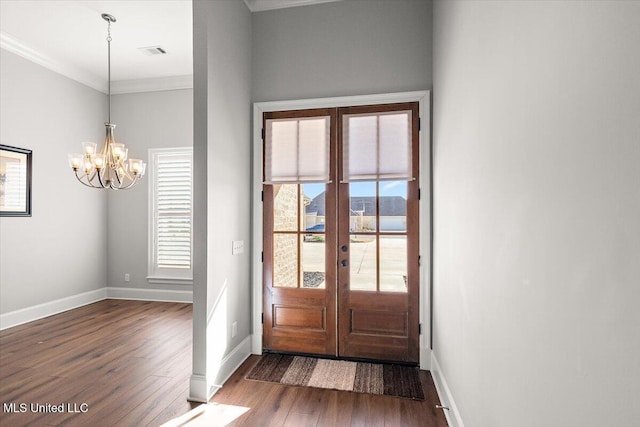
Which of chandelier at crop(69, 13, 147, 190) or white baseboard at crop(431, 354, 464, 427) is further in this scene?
chandelier at crop(69, 13, 147, 190)

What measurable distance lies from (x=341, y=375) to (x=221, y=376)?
96cm

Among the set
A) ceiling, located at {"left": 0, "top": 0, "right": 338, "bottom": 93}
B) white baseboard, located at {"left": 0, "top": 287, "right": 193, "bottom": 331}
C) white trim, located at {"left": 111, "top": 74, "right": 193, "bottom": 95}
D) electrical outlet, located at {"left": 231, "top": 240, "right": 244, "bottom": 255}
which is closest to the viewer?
electrical outlet, located at {"left": 231, "top": 240, "right": 244, "bottom": 255}

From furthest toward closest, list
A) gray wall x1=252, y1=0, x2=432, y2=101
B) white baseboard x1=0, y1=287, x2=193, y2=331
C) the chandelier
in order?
1. white baseboard x1=0, y1=287, x2=193, y2=331
2. the chandelier
3. gray wall x1=252, y1=0, x2=432, y2=101

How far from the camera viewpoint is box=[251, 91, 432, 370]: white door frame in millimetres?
2844

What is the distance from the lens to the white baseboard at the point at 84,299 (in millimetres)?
3909

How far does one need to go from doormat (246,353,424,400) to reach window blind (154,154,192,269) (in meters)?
2.69

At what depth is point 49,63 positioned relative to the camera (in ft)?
14.0

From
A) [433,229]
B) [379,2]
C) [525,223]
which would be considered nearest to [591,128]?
[525,223]

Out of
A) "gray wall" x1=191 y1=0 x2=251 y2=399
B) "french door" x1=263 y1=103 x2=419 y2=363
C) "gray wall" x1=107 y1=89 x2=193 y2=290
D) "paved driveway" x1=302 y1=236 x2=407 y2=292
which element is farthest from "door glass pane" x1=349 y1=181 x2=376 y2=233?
"gray wall" x1=107 y1=89 x2=193 y2=290

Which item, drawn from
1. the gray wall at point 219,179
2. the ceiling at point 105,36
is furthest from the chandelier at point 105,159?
the gray wall at point 219,179

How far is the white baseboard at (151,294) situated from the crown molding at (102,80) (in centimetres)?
311

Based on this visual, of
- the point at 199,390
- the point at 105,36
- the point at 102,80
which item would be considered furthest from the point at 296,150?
the point at 102,80

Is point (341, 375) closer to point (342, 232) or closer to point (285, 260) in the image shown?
point (285, 260)

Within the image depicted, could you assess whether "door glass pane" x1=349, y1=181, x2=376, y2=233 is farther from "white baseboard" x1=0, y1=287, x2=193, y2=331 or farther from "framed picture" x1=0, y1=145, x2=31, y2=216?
"framed picture" x1=0, y1=145, x2=31, y2=216
